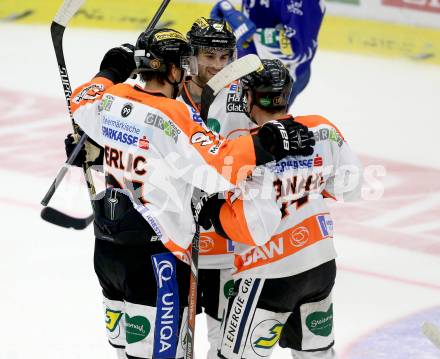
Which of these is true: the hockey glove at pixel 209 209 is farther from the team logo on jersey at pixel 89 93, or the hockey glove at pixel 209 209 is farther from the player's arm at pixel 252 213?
the team logo on jersey at pixel 89 93

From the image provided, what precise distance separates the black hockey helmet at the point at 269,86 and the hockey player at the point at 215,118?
557mm

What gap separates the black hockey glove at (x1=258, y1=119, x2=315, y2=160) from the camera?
313 cm

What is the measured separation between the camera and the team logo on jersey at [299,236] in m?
3.41

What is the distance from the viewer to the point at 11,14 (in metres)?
10.7

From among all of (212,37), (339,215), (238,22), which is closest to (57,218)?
(212,37)

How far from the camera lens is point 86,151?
387 centimetres

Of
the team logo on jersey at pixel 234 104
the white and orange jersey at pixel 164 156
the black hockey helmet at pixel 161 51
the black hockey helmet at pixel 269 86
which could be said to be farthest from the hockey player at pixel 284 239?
the team logo on jersey at pixel 234 104

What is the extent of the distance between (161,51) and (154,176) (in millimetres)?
412

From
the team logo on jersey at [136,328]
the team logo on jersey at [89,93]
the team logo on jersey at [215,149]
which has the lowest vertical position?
the team logo on jersey at [136,328]

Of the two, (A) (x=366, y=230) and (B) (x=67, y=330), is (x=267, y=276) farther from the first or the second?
(A) (x=366, y=230)

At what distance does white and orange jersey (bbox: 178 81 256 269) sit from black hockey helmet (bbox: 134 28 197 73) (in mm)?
627

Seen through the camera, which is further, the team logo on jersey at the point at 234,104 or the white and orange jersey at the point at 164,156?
the team logo on jersey at the point at 234,104

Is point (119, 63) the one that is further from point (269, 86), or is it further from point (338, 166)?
point (338, 166)

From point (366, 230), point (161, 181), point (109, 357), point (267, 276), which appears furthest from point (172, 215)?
point (366, 230)
